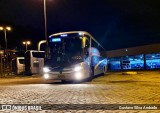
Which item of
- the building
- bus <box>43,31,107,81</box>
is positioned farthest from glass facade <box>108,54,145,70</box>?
bus <box>43,31,107,81</box>

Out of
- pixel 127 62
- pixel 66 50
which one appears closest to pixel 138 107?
pixel 66 50

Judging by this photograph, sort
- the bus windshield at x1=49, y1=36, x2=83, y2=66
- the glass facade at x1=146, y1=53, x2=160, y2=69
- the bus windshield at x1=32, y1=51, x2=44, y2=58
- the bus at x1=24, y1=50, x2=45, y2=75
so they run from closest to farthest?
the bus windshield at x1=49, y1=36, x2=83, y2=66
the bus at x1=24, y1=50, x2=45, y2=75
the bus windshield at x1=32, y1=51, x2=44, y2=58
the glass facade at x1=146, y1=53, x2=160, y2=69

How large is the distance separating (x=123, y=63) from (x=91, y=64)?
31.0 meters

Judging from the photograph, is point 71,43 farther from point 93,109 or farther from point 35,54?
point 35,54

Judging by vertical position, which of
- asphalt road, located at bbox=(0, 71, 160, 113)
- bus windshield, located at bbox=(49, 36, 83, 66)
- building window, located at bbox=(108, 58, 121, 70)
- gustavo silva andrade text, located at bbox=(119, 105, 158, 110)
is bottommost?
gustavo silva andrade text, located at bbox=(119, 105, 158, 110)

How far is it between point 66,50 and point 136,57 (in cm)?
3057

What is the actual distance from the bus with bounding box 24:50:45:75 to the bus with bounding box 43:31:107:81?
51.1 feet

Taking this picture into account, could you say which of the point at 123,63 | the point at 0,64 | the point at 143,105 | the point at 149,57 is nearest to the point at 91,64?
the point at 143,105

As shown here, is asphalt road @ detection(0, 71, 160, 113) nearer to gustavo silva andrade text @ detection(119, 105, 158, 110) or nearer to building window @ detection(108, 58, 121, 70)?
gustavo silva andrade text @ detection(119, 105, 158, 110)

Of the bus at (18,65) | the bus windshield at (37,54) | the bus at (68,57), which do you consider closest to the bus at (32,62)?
the bus windshield at (37,54)

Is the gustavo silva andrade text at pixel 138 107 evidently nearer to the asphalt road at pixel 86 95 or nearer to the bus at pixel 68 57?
the asphalt road at pixel 86 95

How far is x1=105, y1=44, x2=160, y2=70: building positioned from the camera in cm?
4416

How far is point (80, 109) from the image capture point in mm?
7625

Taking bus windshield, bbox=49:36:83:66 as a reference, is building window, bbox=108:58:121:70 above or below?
below
